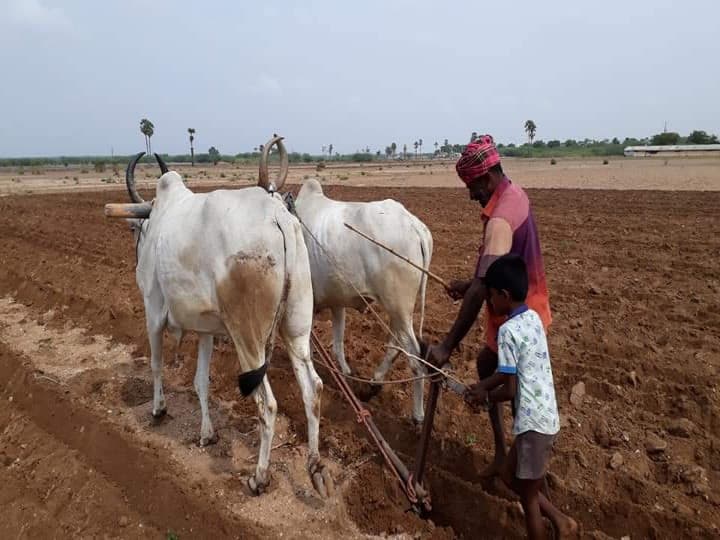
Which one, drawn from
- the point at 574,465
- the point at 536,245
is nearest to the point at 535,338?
the point at 536,245

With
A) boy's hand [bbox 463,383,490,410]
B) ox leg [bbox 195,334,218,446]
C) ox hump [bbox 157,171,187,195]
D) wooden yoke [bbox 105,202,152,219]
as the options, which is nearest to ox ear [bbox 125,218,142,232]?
wooden yoke [bbox 105,202,152,219]

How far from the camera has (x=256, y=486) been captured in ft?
13.1

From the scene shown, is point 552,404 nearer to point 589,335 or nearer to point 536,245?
point 536,245

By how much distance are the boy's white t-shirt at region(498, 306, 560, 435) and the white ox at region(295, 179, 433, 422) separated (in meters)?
1.70

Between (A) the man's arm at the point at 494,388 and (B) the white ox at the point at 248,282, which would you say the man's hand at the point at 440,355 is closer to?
(A) the man's arm at the point at 494,388

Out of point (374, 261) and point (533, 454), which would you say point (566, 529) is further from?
point (374, 261)

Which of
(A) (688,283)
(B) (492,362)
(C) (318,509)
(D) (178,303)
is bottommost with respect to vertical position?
(C) (318,509)

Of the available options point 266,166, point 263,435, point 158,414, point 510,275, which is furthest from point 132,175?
point 510,275

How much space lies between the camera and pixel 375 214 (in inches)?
194

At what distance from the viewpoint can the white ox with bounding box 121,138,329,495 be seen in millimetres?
3742

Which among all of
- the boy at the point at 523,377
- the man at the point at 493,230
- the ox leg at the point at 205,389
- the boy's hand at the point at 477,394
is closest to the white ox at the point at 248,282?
the ox leg at the point at 205,389

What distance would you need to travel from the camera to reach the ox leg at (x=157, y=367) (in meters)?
4.71

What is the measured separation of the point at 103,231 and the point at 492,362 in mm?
13664

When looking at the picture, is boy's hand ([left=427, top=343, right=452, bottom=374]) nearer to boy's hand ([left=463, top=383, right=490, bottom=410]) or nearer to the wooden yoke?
boy's hand ([left=463, top=383, right=490, bottom=410])
